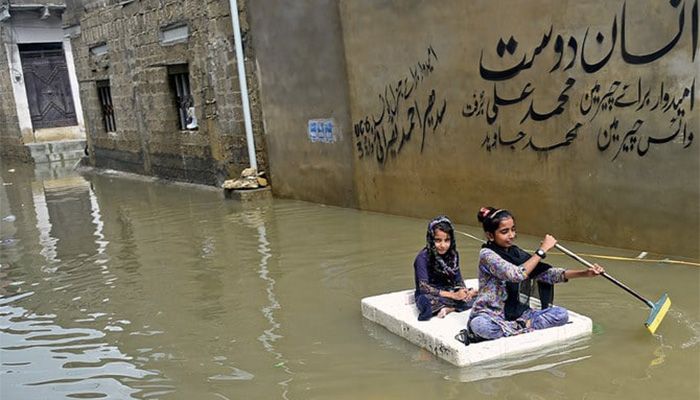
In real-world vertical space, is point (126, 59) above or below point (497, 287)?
above

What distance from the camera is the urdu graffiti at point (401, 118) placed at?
27.5 feet

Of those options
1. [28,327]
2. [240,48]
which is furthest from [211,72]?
[28,327]

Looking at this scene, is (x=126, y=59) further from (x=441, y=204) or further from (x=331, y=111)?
(x=441, y=204)

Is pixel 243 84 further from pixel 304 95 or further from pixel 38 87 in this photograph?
pixel 38 87

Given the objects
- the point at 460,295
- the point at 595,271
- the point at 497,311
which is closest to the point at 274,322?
the point at 460,295

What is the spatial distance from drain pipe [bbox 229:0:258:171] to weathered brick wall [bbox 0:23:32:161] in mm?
15612

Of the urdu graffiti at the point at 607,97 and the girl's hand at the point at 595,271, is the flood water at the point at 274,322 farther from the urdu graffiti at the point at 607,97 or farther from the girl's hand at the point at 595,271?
the urdu graffiti at the point at 607,97

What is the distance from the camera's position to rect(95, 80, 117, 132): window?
18688 mm

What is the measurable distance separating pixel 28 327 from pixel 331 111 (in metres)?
5.64

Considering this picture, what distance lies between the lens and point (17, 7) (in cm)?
2303

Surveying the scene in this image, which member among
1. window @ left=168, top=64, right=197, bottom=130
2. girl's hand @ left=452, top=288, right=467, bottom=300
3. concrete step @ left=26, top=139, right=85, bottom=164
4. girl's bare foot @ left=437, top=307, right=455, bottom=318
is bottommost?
girl's bare foot @ left=437, top=307, right=455, bottom=318

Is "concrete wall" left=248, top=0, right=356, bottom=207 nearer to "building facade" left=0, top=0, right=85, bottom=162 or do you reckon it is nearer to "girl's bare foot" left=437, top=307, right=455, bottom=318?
"girl's bare foot" left=437, top=307, right=455, bottom=318

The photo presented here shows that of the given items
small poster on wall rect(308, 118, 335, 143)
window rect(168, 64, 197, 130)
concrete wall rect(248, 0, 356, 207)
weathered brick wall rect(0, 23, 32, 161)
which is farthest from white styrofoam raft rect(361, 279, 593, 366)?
weathered brick wall rect(0, 23, 32, 161)

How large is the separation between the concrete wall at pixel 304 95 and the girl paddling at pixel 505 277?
5.72 m
